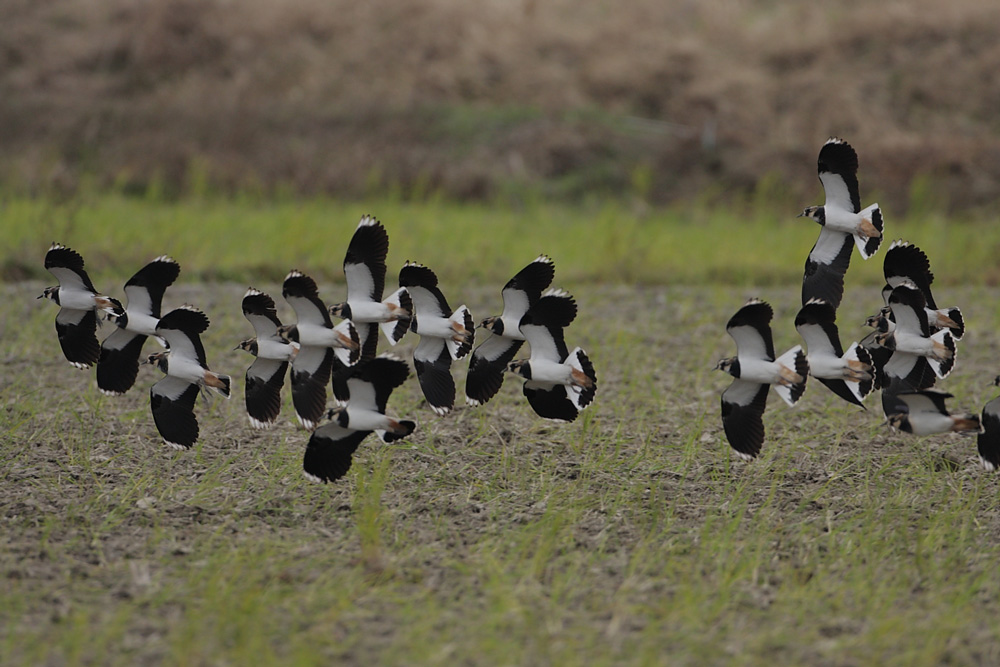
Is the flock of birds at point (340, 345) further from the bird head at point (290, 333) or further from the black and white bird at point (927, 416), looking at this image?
the black and white bird at point (927, 416)

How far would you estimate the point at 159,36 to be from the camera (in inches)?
427

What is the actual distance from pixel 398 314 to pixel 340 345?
19 centimetres

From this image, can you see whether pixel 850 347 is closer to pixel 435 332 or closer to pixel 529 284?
pixel 529 284

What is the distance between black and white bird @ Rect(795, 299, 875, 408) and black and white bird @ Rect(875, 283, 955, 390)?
0.37 feet

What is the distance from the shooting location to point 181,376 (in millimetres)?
2545

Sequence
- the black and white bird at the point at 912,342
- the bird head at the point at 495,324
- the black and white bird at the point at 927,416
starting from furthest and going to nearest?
the bird head at the point at 495,324 < the black and white bird at the point at 912,342 < the black and white bird at the point at 927,416

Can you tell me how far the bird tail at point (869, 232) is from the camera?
239 cm

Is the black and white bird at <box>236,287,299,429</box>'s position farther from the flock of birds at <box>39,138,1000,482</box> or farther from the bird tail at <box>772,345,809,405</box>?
the bird tail at <box>772,345,809,405</box>

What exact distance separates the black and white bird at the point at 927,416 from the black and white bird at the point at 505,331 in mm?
869

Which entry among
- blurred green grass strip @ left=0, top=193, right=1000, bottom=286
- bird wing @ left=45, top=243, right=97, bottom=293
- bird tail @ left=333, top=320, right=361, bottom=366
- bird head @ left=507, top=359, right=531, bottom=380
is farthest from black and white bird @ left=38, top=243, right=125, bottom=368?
blurred green grass strip @ left=0, top=193, right=1000, bottom=286

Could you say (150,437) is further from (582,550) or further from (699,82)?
(699,82)

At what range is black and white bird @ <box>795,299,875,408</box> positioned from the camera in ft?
7.47

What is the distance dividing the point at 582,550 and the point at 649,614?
1.09ft

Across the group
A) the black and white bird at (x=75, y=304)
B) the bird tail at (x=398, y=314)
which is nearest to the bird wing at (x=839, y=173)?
the bird tail at (x=398, y=314)
